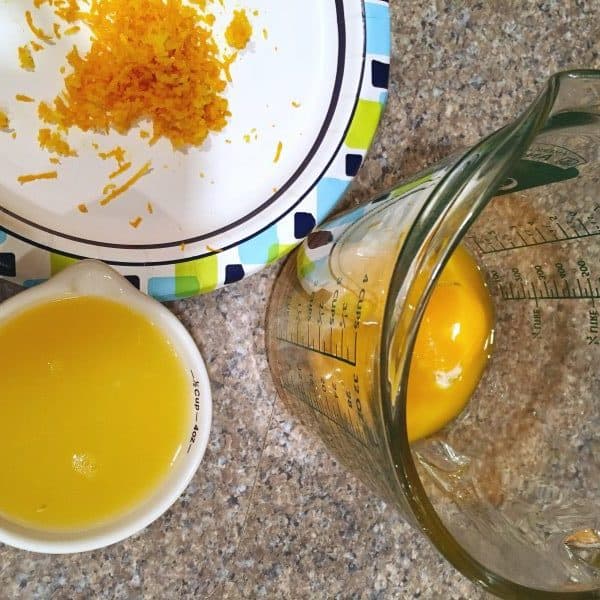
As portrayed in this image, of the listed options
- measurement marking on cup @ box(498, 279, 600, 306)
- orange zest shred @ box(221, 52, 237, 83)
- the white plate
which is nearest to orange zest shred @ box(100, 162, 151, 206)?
the white plate

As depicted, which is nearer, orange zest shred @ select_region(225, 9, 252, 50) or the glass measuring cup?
the glass measuring cup

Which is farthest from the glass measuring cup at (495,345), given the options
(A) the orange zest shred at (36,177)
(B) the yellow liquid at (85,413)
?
(A) the orange zest shred at (36,177)

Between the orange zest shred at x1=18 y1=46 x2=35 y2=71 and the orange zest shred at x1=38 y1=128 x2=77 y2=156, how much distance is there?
0.19 feet

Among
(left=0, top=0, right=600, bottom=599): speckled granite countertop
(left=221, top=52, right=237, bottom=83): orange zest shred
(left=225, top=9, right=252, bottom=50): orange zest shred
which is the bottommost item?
(left=0, top=0, right=600, bottom=599): speckled granite countertop

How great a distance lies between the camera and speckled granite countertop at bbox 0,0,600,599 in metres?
0.65

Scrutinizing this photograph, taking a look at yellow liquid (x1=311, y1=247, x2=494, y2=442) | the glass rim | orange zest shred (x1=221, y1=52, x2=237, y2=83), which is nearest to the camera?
the glass rim

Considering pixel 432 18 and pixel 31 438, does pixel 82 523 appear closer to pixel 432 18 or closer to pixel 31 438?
pixel 31 438

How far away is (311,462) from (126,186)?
322 mm

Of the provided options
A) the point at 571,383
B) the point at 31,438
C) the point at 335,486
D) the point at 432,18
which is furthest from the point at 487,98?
the point at 31,438

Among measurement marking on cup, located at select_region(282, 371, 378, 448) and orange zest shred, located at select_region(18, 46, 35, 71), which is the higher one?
orange zest shred, located at select_region(18, 46, 35, 71)

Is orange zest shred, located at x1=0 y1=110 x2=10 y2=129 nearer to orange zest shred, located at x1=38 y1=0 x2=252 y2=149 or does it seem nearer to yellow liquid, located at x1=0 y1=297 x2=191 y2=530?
orange zest shred, located at x1=38 y1=0 x2=252 y2=149

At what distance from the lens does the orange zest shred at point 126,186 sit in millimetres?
619

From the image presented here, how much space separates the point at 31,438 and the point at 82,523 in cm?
8

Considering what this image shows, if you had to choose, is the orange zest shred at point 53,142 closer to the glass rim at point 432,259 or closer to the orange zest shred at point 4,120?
the orange zest shred at point 4,120
